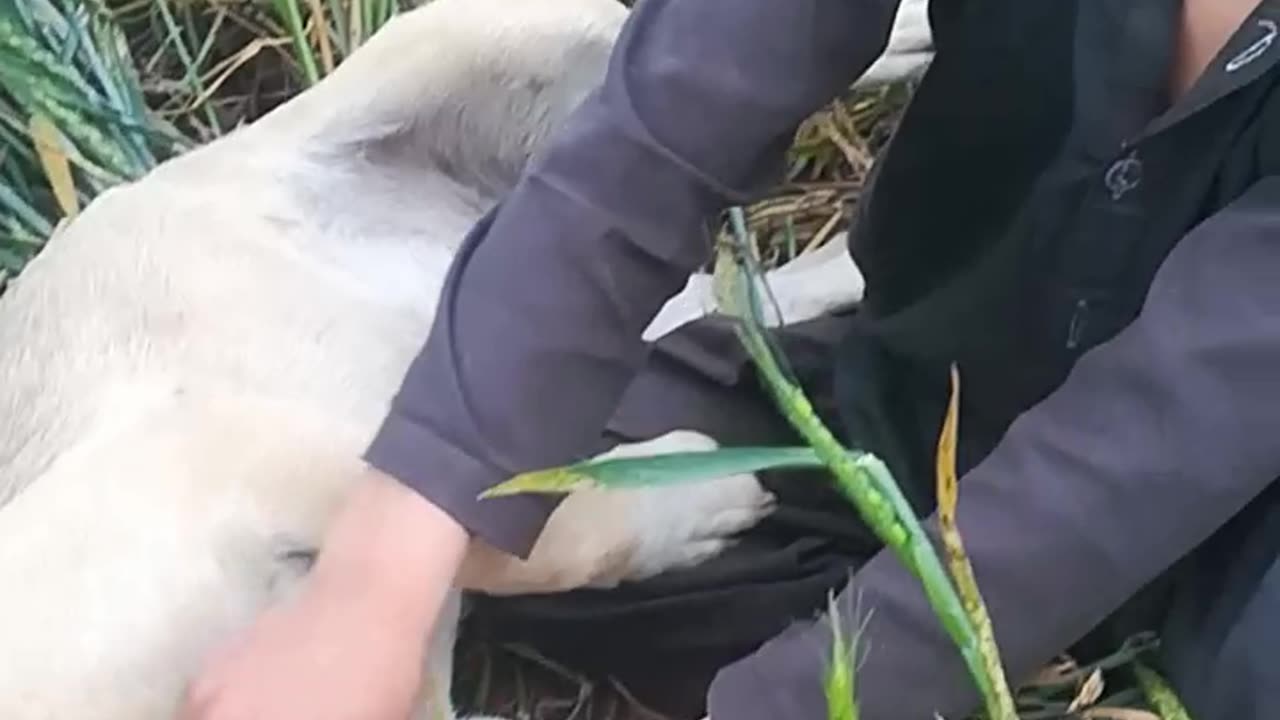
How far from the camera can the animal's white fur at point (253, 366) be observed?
2.84 ft

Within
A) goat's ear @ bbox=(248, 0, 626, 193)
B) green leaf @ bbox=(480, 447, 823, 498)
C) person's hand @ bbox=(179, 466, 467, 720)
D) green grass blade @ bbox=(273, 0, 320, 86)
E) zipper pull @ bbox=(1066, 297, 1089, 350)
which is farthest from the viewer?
green grass blade @ bbox=(273, 0, 320, 86)

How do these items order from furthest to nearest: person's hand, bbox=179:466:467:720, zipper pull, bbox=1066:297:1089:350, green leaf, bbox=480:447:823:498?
zipper pull, bbox=1066:297:1089:350
person's hand, bbox=179:466:467:720
green leaf, bbox=480:447:823:498

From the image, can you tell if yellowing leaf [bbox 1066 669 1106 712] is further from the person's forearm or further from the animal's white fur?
the person's forearm

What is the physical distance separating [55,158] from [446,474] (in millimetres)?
520

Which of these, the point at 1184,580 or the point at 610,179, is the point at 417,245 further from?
the point at 1184,580

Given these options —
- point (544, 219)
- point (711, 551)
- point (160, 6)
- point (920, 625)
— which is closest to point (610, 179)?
point (544, 219)

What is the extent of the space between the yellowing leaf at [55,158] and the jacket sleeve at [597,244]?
0.44 meters

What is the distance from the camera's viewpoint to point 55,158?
4.00ft

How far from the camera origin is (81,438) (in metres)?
0.95

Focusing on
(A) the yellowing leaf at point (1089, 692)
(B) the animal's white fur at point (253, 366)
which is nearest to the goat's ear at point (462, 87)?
(B) the animal's white fur at point (253, 366)

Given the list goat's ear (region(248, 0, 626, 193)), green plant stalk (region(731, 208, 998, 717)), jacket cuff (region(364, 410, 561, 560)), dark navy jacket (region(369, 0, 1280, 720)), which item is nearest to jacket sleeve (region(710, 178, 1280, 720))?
dark navy jacket (region(369, 0, 1280, 720))

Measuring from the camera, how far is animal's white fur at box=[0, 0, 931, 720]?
87 centimetres

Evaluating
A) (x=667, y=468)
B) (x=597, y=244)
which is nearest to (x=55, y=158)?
(x=597, y=244)

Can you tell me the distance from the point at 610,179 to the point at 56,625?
0.29m
